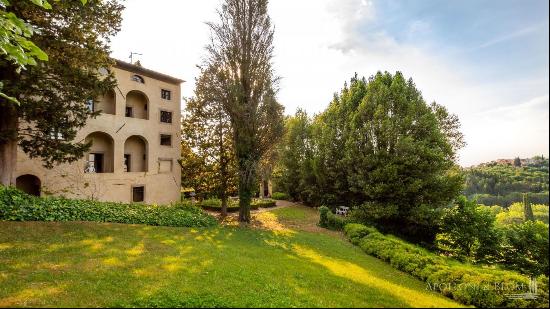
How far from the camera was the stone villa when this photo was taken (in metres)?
23.9

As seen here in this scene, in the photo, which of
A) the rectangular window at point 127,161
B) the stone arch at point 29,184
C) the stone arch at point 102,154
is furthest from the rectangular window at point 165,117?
the stone arch at point 29,184

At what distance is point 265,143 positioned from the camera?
22.7m

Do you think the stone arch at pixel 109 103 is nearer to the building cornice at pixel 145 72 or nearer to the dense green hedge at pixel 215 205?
the building cornice at pixel 145 72

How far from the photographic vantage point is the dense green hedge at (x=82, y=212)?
14.7m

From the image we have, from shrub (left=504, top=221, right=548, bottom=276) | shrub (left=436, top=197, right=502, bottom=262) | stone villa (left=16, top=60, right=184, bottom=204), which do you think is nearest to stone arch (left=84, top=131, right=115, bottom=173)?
stone villa (left=16, top=60, right=184, bottom=204)

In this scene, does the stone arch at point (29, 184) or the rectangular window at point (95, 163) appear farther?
the rectangular window at point (95, 163)

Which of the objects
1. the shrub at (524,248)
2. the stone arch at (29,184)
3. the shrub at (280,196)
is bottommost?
the shrub at (524,248)

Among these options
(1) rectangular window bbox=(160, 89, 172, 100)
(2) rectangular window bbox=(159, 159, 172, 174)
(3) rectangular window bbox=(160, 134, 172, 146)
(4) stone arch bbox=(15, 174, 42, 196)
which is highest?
(1) rectangular window bbox=(160, 89, 172, 100)

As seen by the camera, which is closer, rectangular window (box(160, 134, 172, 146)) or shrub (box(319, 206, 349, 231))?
shrub (box(319, 206, 349, 231))

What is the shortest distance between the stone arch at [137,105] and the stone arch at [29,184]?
373 inches

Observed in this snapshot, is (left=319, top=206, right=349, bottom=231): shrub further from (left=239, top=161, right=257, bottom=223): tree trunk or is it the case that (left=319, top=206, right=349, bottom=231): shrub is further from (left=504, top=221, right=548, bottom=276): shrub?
(left=504, top=221, right=548, bottom=276): shrub

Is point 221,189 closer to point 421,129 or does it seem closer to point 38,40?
point 38,40

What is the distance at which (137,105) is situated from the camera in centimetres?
3020

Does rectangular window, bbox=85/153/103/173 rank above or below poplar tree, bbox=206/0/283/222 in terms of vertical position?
below
